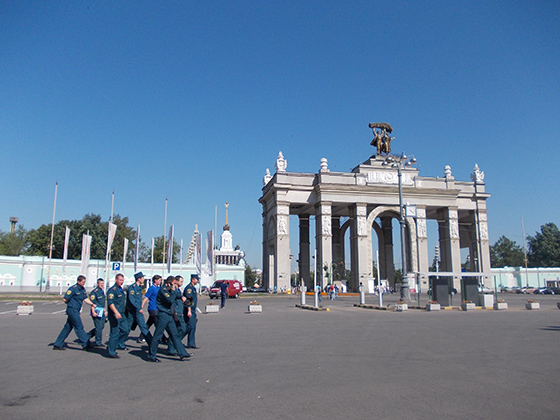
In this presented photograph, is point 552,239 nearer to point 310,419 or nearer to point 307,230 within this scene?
point 307,230

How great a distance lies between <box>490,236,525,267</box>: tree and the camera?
10331 cm

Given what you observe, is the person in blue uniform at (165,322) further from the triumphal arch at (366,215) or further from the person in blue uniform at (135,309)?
the triumphal arch at (366,215)

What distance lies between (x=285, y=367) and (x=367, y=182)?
47848 mm

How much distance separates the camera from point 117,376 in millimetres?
7492

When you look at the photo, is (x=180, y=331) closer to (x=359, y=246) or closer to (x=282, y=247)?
(x=282, y=247)

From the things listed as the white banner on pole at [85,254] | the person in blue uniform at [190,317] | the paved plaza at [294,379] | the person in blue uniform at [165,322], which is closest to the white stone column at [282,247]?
the white banner on pole at [85,254]

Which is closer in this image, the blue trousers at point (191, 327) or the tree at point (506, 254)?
the blue trousers at point (191, 327)

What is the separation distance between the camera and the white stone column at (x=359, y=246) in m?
51.6

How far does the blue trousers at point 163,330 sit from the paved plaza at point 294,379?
30cm

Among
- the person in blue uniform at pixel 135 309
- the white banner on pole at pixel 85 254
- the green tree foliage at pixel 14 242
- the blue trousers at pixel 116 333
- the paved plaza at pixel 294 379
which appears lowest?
the paved plaza at pixel 294 379

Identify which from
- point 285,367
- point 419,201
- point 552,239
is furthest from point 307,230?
point 552,239

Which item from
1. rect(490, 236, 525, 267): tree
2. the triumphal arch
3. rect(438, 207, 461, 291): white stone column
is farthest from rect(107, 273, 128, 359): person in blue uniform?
rect(490, 236, 525, 267): tree

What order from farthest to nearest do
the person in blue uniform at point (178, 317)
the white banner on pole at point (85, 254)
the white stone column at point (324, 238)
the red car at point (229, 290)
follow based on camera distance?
1. the white stone column at point (324, 238)
2. the red car at point (229, 290)
3. the white banner on pole at point (85, 254)
4. the person in blue uniform at point (178, 317)

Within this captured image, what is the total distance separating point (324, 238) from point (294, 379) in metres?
44.9
